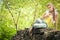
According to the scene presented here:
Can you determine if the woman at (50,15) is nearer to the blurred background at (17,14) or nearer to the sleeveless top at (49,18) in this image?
the sleeveless top at (49,18)

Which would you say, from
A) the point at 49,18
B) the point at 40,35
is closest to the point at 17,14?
the point at 49,18

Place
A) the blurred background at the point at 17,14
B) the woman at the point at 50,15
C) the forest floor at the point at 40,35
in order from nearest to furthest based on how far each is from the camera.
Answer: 1. the forest floor at the point at 40,35
2. the woman at the point at 50,15
3. the blurred background at the point at 17,14

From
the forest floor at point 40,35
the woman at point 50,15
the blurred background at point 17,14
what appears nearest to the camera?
the forest floor at point 40,35

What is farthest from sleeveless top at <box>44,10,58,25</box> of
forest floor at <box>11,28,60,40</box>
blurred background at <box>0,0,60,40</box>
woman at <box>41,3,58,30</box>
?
forest floor at <box>11,28,60,40</box>

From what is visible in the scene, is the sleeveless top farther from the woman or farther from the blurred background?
the blurred background

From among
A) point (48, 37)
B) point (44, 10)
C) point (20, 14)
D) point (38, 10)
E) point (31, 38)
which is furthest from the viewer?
point (20, 14)

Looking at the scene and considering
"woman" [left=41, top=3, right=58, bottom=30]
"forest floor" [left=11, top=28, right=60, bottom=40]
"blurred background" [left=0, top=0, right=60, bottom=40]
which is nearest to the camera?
"forest floor" [left=11, top=28, right=60, bottom=40]

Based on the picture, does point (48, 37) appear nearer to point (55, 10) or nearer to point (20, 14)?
point (55, 10)

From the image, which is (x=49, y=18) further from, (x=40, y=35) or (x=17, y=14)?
(x=17, y=14)

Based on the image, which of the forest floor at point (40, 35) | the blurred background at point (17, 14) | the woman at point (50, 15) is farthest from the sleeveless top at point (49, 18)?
the forest floor at point (40, 35)

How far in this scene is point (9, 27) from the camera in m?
7.38

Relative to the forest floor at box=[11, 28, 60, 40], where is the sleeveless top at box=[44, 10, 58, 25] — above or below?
above

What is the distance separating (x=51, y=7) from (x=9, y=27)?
205 cm

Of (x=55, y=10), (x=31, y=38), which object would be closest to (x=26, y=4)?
(x=55, y=10)
